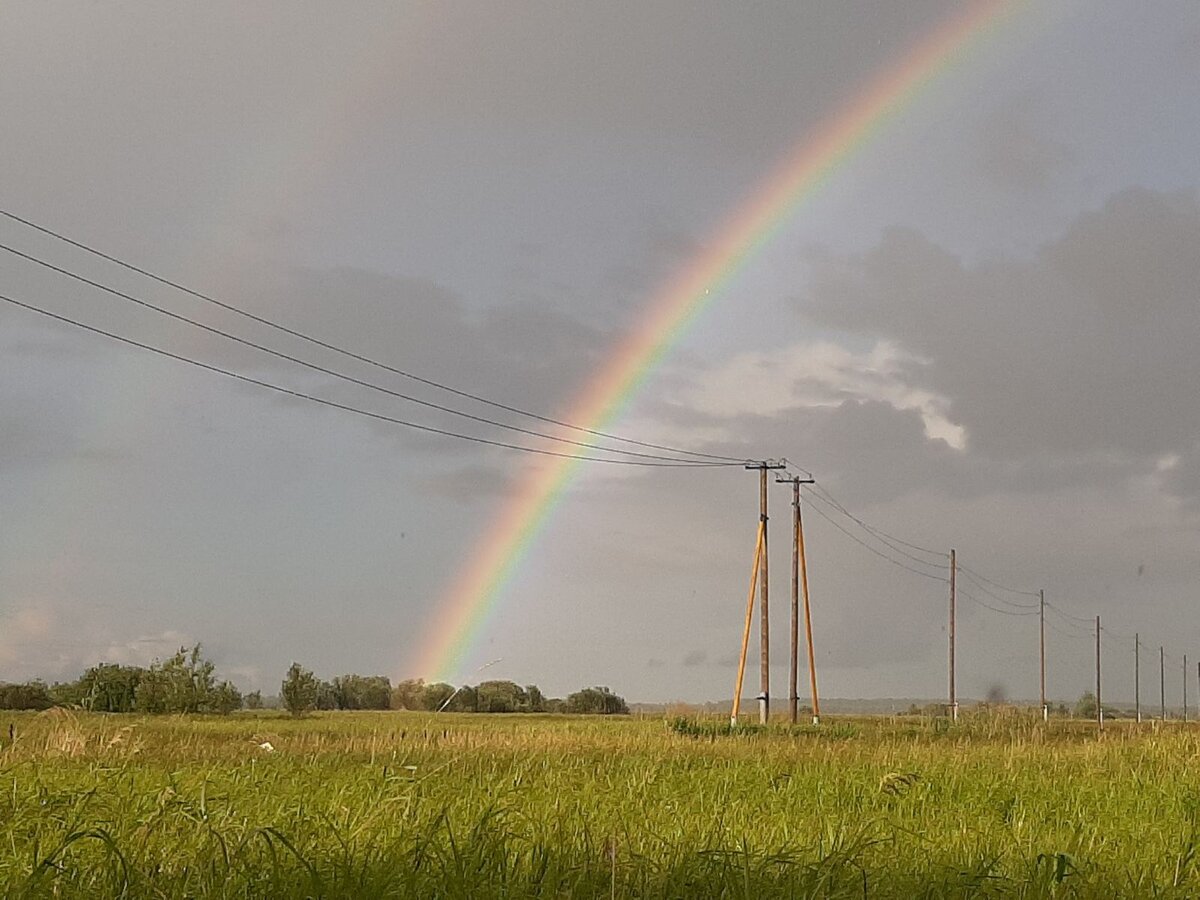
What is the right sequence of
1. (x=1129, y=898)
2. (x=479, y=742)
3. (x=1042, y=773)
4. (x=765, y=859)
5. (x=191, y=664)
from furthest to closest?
(x=191, y=664) → (x=479, y=742) → (x=1042, y=773) → (x=1129, y=898) → (x=765, y=859)

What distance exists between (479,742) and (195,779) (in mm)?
8374

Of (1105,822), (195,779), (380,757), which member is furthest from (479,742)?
(1105,822)

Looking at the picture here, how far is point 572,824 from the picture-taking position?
6121 millimetres

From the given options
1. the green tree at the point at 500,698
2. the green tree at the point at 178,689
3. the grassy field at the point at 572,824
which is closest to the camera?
the grassy field at the point at 572,824

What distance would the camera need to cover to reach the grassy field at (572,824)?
4.07m

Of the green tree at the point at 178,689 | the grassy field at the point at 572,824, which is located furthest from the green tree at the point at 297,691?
the grassy field at the point at 572,824

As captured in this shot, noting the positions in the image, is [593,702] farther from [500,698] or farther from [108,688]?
[108,688]

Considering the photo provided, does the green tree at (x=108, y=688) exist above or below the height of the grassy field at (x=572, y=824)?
below

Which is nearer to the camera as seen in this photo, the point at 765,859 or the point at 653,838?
the point at 765,859

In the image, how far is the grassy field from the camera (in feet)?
13.4

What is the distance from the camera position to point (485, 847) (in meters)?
4.36

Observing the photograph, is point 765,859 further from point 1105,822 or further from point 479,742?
point 479,742

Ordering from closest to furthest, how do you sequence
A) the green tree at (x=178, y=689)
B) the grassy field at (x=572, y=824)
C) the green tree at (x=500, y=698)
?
the grassy field at (x=572, y=824)
the green tree at (x=178, y=689)
the green tree at (x=500, y=698)

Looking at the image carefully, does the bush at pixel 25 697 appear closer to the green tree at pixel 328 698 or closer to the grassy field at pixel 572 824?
the green tree at pixel 328 698
